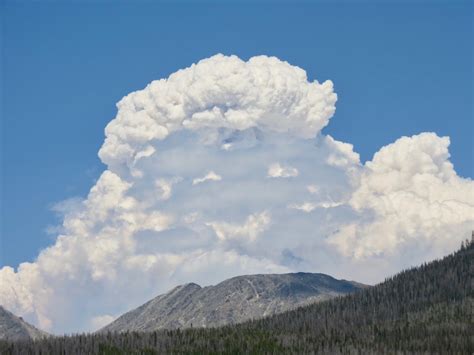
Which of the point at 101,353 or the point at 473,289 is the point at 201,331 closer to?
the point at 101,353

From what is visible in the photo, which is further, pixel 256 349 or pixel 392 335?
pixel 392 335

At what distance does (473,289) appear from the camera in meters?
67.8

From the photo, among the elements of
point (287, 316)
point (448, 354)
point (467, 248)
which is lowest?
point (448, 354)

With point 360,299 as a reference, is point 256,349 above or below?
below

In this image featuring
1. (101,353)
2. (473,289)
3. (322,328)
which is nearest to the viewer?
(101,353)

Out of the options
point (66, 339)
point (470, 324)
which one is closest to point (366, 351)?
point (470, 324)

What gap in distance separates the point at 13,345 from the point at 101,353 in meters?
5.37

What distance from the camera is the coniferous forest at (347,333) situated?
125 feet

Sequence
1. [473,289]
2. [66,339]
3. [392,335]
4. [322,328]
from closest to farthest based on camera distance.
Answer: [66,339] → [392,335] → [322,328] → [473,289]

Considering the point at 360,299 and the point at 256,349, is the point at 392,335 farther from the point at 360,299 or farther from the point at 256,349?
the point at 360,299

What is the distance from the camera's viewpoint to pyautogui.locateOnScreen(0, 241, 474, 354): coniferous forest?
38250 mm

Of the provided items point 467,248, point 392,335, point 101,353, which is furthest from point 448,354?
point 467,248

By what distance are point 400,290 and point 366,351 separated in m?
40.0

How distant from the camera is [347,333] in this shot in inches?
1896
